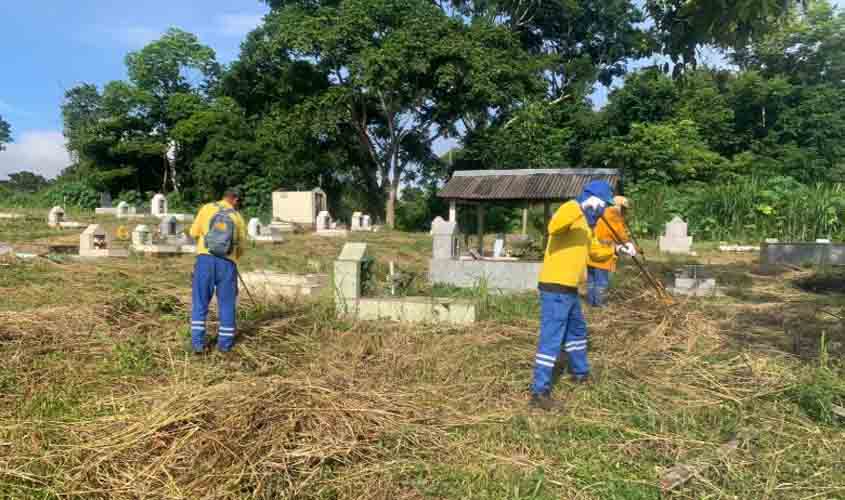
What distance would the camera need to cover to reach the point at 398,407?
383 cm

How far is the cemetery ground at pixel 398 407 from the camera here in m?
2.97

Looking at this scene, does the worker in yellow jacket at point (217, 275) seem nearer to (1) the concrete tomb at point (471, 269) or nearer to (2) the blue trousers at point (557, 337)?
(2) the blue trousers at point (557, 337)

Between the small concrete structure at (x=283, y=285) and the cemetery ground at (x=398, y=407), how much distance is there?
0.68 m

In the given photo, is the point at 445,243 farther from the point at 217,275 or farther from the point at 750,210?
the point at 750,210

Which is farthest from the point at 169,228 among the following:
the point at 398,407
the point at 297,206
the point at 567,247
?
the point at 567,247

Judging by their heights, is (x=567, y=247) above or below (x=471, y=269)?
above

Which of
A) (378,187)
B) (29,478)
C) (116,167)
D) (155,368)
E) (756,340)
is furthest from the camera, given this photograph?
(116,167)

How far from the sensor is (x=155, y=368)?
180 inches

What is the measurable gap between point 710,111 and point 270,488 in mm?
29826

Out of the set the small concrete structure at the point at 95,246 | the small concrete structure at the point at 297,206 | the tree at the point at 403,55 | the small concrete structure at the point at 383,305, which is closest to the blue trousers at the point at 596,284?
the small concrete structure at the point at 383,305

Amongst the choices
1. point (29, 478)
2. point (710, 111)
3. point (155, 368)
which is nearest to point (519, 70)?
point (710, 111)

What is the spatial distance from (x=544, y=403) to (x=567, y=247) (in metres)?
1.19

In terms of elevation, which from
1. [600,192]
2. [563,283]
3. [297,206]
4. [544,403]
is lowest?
[544,403]

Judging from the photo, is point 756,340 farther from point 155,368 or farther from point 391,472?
point 155,368
